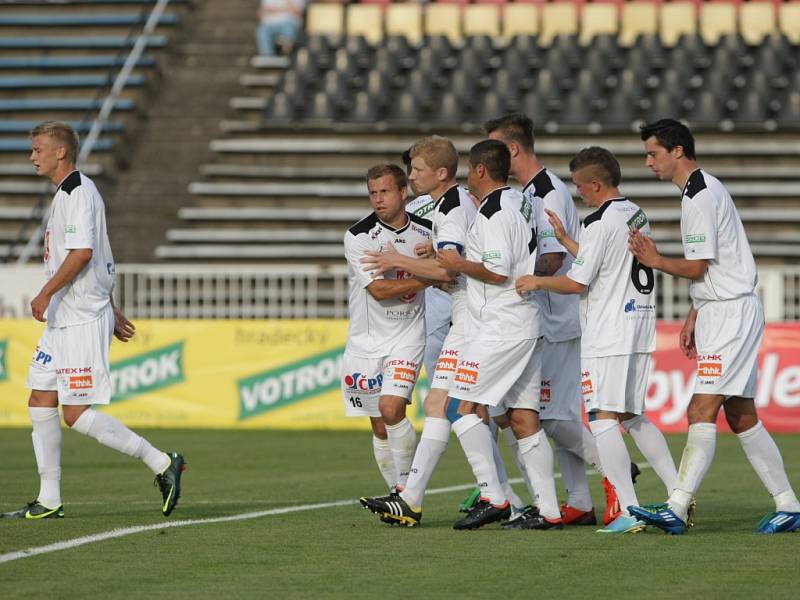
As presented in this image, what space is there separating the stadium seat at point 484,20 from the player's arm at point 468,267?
805 inches

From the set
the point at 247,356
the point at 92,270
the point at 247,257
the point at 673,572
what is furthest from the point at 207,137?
the point at 673,572

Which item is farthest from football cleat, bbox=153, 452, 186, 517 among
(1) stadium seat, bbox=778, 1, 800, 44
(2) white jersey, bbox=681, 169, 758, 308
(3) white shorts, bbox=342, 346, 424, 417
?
(1) stadium seat, bbox=778, 1, 800, 44

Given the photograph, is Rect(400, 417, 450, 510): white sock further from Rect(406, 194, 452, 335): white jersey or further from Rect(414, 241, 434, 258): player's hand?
Rect(406, 194, 452, 335): white jersey

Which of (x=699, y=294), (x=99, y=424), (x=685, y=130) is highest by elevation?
(x=685, y=130)

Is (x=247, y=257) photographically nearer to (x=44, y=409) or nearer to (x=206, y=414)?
(x=206, y=414)

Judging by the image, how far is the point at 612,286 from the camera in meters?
8.46

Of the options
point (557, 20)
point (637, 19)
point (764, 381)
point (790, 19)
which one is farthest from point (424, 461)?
point (790, 19)

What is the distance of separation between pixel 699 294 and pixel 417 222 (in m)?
1.84

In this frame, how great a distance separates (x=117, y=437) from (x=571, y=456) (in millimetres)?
2717

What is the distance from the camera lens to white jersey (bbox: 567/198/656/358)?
8.40 m

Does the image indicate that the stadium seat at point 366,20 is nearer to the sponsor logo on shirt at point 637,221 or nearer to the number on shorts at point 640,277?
the sponsor logo on shirt at point 637,221

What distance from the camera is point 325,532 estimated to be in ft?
28.0

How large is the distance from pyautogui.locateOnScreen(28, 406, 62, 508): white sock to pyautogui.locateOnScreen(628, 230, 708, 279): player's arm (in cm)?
365

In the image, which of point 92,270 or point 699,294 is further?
point 92,270
